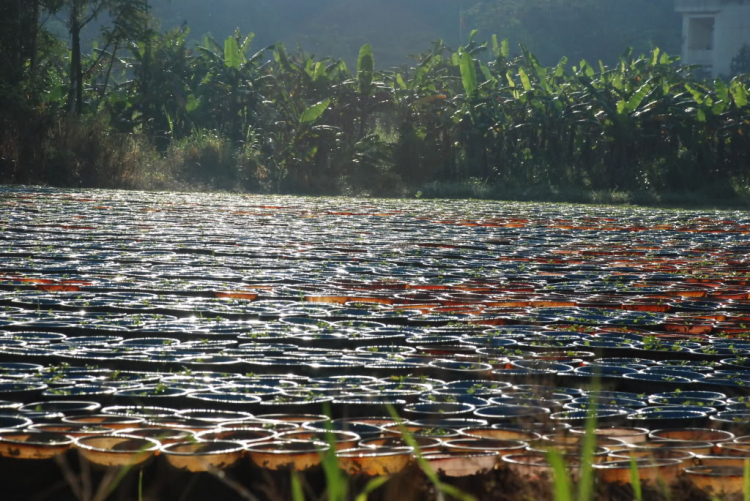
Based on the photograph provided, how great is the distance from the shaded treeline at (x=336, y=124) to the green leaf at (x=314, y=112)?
4cm

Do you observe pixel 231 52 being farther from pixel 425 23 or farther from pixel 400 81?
pixel 425 23

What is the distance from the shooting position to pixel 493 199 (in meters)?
18.4

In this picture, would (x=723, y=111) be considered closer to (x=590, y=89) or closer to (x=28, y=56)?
(x=590, y=89)

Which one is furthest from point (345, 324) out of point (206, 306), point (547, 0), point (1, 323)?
point (547, 0)

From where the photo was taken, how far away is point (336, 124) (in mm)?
21859

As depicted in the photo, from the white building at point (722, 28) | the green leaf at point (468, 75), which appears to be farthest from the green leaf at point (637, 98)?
the white building at point (722, 28)

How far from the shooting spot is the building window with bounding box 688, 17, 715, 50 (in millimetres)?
51409

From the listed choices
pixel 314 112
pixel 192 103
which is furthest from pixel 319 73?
pixel 192 103

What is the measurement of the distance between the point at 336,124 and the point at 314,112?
6.81 ft

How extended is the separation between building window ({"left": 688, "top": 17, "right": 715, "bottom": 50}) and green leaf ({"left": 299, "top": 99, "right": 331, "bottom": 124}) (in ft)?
118

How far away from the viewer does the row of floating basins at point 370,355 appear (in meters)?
1.99

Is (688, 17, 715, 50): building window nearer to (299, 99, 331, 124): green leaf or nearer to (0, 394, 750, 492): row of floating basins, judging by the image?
(299, 99, 331, 124): green leaf

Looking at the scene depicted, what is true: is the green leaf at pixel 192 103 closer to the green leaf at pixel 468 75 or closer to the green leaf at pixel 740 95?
the green leaf at pixel 468 75

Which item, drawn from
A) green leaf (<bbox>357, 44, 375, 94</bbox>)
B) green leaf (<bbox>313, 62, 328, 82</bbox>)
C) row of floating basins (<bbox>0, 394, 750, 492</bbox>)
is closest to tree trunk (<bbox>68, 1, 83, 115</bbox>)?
green leaf (<bbox>313, 62, 328, 82</bbox>)
